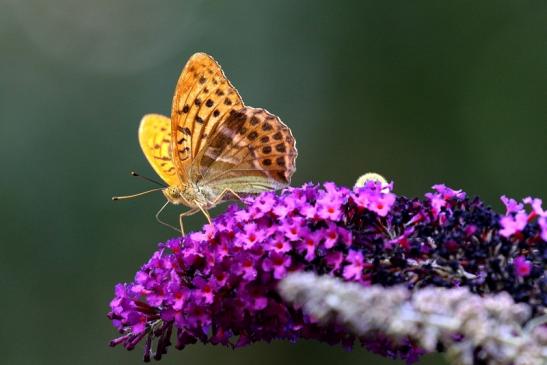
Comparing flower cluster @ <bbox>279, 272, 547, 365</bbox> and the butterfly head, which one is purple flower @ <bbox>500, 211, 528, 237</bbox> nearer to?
flower cluster @ <bbox>279, 272, 547, 365</bbox>

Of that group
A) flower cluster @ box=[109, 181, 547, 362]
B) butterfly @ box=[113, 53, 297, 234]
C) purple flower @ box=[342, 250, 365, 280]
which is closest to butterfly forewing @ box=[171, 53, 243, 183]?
butterfly @ box=[113, 53, 297, 234]

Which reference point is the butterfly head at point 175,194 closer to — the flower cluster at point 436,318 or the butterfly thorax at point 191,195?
the butterfly thorax at point 191,195

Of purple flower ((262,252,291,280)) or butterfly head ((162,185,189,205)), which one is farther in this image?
butterfly head ((162,185,189,205))

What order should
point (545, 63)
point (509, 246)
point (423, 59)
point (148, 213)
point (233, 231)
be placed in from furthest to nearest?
point (148, 213), point (423, 59), point (545, 63), point (233, 231), point (509, 246)

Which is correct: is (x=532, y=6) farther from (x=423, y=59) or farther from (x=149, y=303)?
(x=149, y=303)

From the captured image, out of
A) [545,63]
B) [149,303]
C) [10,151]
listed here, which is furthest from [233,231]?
[10,151]

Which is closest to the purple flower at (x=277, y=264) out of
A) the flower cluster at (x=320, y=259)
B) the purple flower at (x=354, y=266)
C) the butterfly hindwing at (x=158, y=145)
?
the flower cluster at (x=320, y=259)

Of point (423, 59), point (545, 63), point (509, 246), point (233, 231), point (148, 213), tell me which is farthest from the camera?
point (148, 213)

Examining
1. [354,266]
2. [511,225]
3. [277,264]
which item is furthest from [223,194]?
[511,225]
